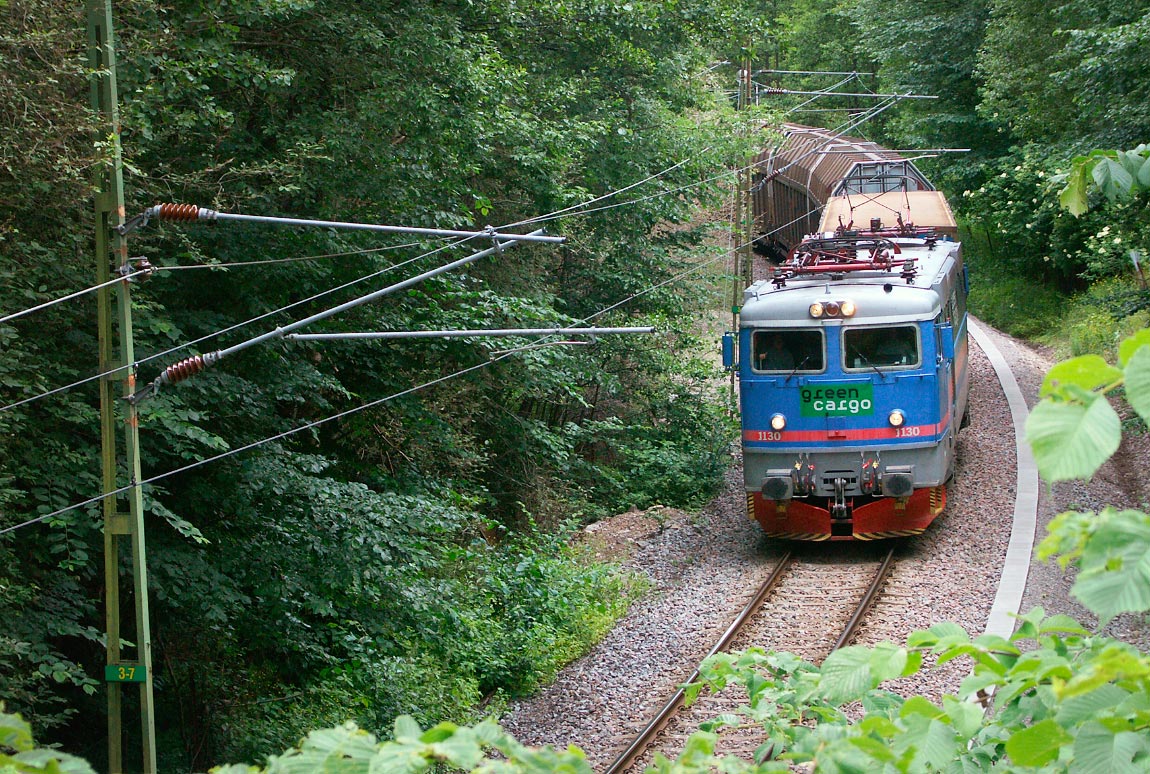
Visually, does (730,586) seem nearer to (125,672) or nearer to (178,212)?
(125,672)

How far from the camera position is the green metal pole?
26.3 ft

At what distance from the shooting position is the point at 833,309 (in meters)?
12.8

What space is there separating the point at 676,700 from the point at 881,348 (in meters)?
5.12

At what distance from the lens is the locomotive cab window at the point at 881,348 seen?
1280cm

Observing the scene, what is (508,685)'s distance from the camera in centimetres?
1137

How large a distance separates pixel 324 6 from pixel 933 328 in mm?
7453

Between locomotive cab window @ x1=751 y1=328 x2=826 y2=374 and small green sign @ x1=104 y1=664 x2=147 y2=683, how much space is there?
7.67 m

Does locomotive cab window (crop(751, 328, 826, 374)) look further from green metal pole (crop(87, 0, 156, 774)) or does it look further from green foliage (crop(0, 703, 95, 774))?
green foliage (crop(0, 703, 95, 774))

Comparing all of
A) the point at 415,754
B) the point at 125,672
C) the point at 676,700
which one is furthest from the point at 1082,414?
the point at 676,700

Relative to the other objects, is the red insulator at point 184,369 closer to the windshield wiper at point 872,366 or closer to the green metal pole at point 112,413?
the green metal pole at point 112,413

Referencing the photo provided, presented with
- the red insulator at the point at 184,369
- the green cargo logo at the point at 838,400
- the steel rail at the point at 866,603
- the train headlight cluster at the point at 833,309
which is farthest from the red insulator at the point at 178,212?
the green cargo logo at the point at 838,400

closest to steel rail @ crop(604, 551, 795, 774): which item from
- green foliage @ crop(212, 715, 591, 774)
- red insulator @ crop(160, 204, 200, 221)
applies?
green foliage @ crop(212, 715, 591, 774)

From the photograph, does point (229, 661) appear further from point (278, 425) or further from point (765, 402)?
point (765, 402)

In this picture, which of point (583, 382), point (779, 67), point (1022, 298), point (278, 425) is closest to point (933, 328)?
point (583, 382)
